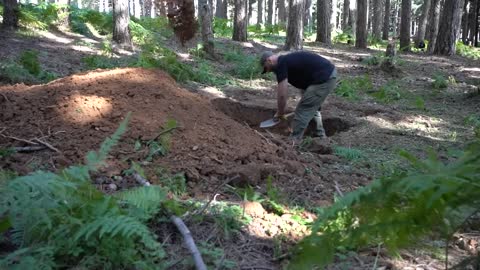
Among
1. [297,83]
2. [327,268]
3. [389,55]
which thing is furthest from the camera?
[389,55]

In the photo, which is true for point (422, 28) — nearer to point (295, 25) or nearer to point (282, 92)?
point (295, 25)

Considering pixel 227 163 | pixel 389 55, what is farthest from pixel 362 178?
pixel 389 55

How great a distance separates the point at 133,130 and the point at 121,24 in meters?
8.01

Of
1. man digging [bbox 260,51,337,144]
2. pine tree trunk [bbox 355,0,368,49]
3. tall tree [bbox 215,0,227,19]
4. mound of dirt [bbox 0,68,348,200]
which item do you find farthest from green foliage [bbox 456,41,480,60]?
tall tree [bbox 215,0,227,19]

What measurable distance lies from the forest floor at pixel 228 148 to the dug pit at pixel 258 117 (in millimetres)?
21

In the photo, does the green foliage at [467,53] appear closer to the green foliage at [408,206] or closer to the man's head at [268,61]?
the man's head at [268,61]

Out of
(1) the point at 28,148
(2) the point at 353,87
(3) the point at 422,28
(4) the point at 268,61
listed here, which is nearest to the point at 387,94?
(2) the point at 353,87

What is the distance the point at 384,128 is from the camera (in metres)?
7.89

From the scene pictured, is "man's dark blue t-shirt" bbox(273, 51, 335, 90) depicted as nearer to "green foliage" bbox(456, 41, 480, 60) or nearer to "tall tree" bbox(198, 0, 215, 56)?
"tall tree" bbox(198, 0, 215, 56)

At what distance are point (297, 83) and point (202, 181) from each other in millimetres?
3635

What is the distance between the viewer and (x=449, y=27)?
15633 millimetres

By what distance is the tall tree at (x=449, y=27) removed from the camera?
15.0 meters

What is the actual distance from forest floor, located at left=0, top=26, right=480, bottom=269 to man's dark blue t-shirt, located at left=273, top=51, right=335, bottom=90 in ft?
3.46

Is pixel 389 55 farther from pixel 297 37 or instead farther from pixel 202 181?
pixel 202 181
